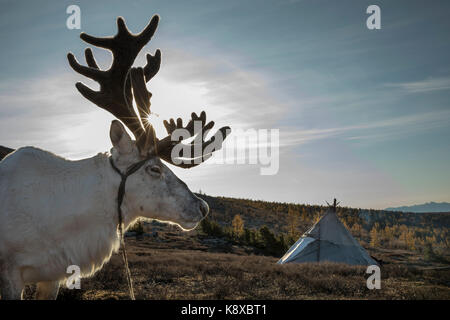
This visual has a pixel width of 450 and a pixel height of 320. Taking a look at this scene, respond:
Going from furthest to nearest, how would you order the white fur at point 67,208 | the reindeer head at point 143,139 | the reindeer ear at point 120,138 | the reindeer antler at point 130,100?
the reindeer antler at point 130,100, the reindeer head at point 143,139, the reindeer ear at point 120,138, the white fur at point 67,208

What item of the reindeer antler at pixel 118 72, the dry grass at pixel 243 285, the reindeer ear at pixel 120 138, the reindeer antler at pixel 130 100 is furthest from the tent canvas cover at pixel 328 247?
the reindeer ear at pixel 120 138

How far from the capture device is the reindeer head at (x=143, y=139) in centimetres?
374

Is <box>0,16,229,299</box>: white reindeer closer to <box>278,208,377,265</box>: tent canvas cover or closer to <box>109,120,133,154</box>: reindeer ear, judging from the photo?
<box>109,120,133,154</box>: reindeer ear

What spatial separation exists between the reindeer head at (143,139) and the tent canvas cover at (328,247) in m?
13.5

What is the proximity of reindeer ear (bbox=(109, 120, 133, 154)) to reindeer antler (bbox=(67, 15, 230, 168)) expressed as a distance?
0.51 feet

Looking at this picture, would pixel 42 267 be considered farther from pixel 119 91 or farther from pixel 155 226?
pixel 155 226

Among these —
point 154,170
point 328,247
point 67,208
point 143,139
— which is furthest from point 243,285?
point 328,247

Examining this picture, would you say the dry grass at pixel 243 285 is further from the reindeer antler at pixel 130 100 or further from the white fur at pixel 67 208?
the reindeer antler at pixel 130 100

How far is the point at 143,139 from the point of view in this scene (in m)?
3.91

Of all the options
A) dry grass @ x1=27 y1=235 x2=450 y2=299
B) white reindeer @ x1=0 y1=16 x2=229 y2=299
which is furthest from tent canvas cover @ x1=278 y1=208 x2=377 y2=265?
white reindeer @ x1=0 y1=16 x2=229 y2=299
